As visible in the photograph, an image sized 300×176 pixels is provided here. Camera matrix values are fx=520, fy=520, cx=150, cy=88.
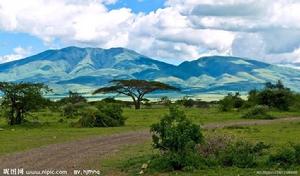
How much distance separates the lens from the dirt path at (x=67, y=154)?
821 inches

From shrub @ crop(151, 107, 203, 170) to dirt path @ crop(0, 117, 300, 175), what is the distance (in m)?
3.52

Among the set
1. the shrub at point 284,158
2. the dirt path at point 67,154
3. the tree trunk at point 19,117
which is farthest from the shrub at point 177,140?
the tree trunk at point 19,117

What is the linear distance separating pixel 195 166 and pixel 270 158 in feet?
9.71

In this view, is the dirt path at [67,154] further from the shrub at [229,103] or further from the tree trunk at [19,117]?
the shrub at [229,103]

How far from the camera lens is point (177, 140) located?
64.7 ft

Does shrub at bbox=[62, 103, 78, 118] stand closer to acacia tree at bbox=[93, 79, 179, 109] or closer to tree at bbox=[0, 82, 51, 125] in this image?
tree at bbox=[0, 82, 51, 125]

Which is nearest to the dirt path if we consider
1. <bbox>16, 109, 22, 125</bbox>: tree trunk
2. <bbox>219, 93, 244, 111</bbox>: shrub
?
<bbox>16, 109, 22, 125</bbox>: tree trunk

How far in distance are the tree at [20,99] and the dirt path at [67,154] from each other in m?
14.7

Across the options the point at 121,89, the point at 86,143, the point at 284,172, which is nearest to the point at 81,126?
the point at 86,143

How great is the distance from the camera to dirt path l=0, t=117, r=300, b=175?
20.9 metres

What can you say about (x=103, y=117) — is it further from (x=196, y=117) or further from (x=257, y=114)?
(x=257, y=114)

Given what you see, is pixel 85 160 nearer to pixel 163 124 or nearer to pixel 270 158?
pixel 163 124

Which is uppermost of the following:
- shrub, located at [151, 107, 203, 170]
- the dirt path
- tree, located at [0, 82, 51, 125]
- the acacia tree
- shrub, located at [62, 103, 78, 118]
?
the acacia tree

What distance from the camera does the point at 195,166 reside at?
1895 cm
